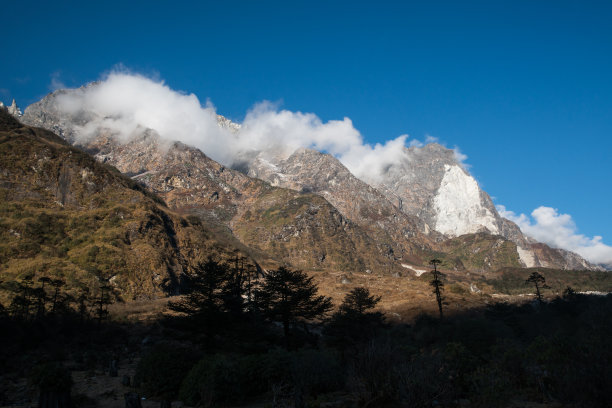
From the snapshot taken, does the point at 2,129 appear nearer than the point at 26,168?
No

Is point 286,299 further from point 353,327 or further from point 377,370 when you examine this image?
point 377,370

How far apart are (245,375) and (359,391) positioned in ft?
19.4

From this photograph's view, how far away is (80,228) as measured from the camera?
250 ft

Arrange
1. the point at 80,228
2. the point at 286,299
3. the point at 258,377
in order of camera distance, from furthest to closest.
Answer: the point at 80,228 → the point at 286,299 → the point at 258,377

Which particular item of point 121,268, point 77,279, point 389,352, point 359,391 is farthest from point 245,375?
point 121,268

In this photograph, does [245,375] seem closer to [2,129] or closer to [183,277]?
[183,277]

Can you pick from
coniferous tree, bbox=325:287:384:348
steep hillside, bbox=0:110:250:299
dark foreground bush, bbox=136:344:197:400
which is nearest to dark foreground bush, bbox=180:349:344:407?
dark foreground bush, bbox=136:344:197:400

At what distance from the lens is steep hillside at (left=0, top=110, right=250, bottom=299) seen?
63.5 metres

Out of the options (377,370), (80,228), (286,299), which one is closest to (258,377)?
(377,370)

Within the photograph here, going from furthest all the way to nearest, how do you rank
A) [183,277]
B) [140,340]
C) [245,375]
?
[183,277] → [140,340] → [245,375]

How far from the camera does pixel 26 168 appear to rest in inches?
3472

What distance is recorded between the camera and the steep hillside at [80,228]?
63.5 metres

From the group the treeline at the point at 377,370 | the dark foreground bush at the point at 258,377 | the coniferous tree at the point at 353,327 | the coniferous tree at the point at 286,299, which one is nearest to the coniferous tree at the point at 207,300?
the treeline at the point at 377,370

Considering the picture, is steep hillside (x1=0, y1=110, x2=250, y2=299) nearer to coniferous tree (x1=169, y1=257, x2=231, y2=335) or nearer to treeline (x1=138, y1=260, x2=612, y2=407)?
coniferous tree (x1=169, y1=257, x2=231, y2=335)
